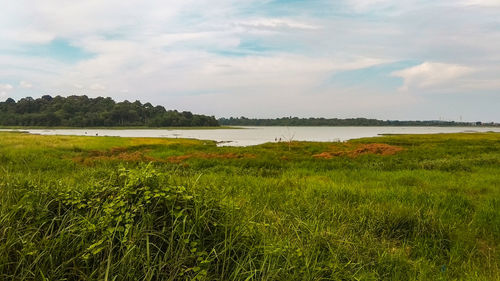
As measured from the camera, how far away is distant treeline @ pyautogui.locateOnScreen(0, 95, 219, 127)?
334 feet

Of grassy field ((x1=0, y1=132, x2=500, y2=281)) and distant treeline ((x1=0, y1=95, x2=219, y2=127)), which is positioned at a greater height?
distant treeline ((x1=0, y1=95, x2=219, y2=127))

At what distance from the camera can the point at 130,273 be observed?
9.47ft

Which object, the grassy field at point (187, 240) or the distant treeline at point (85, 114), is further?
the distant treeline at point (85, 114)

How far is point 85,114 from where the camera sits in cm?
11431

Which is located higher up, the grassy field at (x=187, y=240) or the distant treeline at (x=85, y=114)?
the distant treeline at (x=85, y=114)

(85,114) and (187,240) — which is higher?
(85,114)

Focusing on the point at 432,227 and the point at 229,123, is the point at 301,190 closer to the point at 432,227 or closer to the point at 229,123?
the point at 432,227

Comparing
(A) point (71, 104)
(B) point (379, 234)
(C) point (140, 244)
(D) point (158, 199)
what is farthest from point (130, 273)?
(A) point (71, 104)

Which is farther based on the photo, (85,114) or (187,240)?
(85,114)

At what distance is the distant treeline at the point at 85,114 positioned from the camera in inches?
4004

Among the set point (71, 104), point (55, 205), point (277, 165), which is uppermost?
point (71, 104)

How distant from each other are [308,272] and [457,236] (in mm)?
3881

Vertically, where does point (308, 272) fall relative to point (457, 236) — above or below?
above

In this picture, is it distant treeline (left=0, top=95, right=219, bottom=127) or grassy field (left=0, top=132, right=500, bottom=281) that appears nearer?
grassy field (left=0, top=132, right=500, bottom=281)
